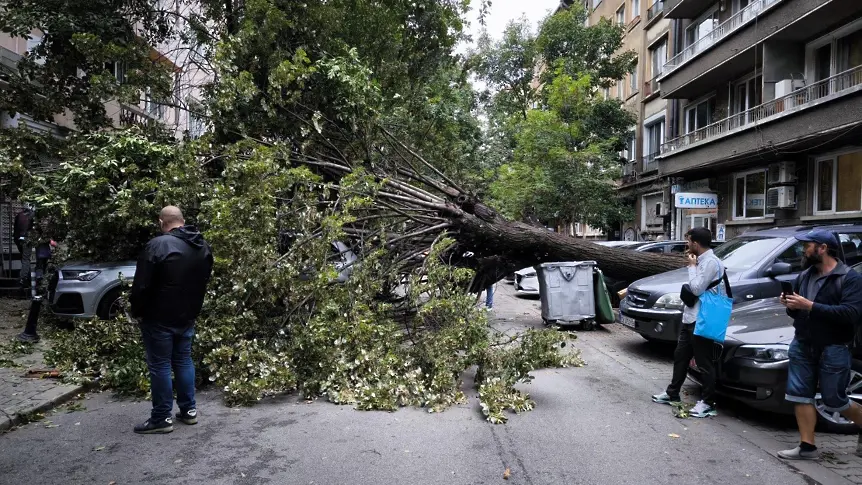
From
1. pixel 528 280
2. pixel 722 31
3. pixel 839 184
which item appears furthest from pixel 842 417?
pixel 722 31

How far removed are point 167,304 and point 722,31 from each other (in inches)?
759

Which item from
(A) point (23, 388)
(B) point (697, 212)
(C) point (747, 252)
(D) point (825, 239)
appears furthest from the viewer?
(B) point (697, 212)

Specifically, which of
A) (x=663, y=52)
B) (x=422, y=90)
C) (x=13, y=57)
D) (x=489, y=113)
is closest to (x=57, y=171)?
(x=13, y=57)

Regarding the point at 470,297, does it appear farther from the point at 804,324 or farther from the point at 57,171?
the point at 57,171

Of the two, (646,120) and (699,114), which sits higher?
(646,120)

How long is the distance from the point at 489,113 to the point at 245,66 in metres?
24.8

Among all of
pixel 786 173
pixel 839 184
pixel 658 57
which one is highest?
pixel 658 57

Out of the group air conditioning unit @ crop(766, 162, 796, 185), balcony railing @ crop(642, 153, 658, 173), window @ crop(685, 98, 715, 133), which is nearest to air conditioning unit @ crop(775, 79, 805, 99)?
air conditioning unit @ crop(766, 162, 796, 185)

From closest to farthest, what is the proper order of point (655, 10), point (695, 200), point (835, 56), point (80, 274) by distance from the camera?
point (80, 274) → point (835, 56) → point (695, 200) → point (655, 10)

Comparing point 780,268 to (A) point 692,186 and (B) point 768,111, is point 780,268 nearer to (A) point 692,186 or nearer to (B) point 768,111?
(B) point 768,111

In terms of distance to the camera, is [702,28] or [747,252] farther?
[702,28]

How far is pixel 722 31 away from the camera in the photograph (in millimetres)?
19078

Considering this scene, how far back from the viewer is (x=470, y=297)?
7035mm

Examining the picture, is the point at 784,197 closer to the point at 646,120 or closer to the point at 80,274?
the point at 646,120
